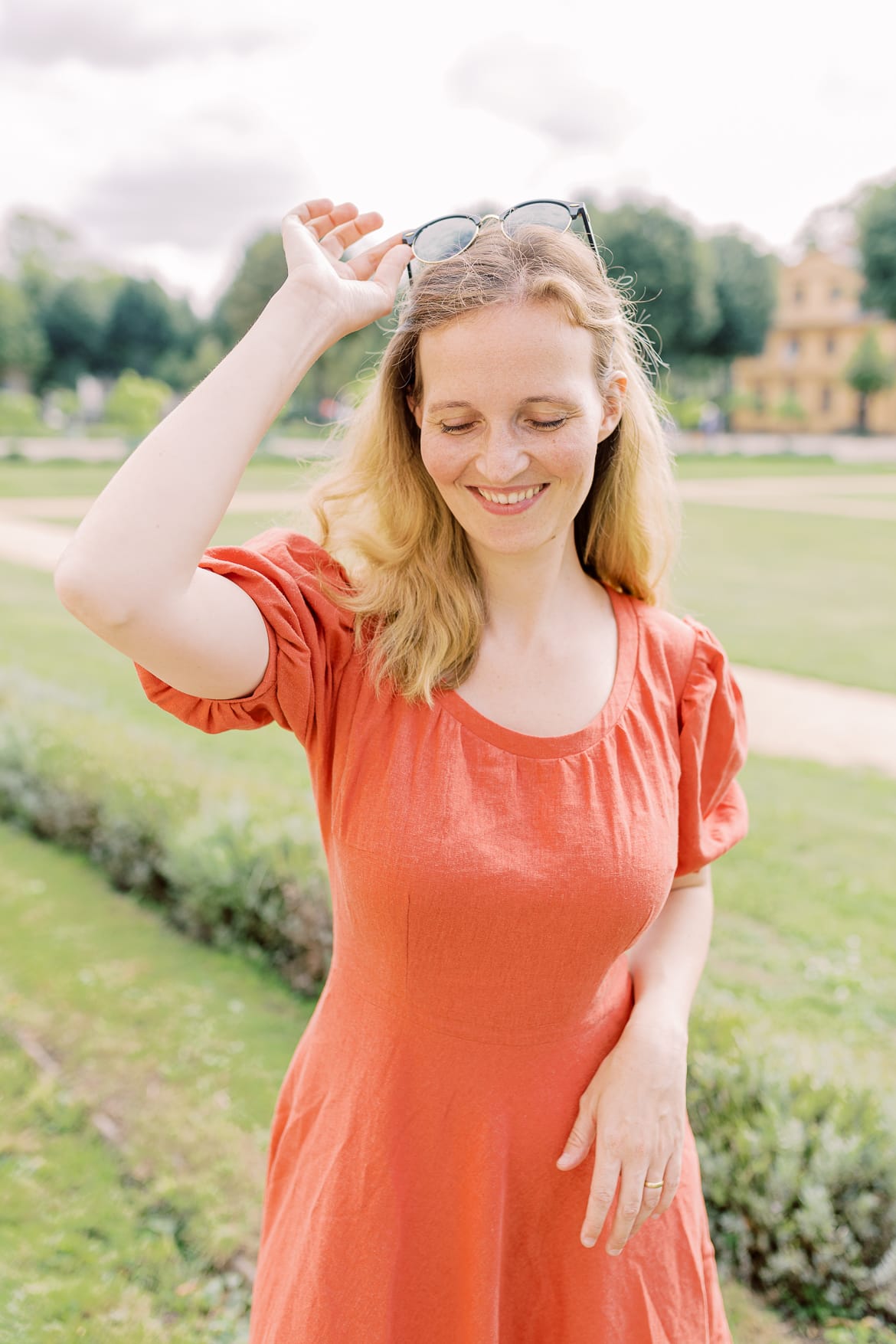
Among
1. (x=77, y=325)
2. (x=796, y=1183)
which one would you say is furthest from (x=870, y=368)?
(x=796, y=1183)

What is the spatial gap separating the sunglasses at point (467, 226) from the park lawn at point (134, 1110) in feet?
8.61

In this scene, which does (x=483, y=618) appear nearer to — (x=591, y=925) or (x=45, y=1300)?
(x=591, y=925)

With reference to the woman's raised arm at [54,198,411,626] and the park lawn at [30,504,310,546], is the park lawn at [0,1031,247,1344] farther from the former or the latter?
the park lawn at [30,504,310,546]

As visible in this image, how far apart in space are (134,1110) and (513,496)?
2900mm

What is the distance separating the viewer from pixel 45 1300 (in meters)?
2.89

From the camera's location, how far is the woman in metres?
1.50

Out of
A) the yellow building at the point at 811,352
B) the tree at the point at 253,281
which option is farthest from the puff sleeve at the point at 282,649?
the yellow building at the point at 811,352

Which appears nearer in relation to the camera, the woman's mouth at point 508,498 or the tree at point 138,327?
the woman's mouth at point 508,498

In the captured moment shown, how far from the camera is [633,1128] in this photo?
62.2 inches

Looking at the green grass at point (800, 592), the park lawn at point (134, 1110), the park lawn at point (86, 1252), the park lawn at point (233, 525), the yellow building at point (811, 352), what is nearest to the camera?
the park lawn at point (86, 1252)

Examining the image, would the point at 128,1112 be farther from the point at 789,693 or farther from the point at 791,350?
the point at 791,350

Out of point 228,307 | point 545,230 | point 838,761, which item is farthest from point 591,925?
point 228,307

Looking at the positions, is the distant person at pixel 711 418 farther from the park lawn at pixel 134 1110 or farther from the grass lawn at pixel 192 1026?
the park lawn at pixel 134 1110

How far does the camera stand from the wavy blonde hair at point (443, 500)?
1582mm
